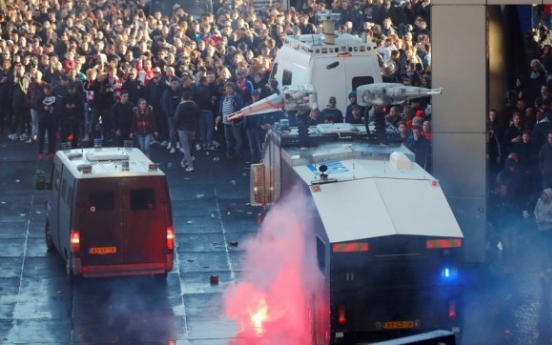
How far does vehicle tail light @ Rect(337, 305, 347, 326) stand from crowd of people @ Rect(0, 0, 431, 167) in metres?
7.37

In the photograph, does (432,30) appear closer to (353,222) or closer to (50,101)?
(353,222)

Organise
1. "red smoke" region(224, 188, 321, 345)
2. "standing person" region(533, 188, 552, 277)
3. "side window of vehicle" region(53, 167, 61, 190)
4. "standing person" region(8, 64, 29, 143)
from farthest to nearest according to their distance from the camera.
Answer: "standing person" region(8, 64, 29, 143)
"side window of vehicle" region(53, 167, 61, 190)
"standing person" region(533, 188, 552, 277)
"red smoke" region(224, 188, 321, 345)

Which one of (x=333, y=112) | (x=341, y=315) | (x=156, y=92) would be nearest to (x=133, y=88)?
(x=156, y=92)

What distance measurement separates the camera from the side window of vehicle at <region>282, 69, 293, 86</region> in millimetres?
28344

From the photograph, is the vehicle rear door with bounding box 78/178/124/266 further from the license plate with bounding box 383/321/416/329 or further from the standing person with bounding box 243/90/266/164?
the standing person with bounding box 243/90/266/164

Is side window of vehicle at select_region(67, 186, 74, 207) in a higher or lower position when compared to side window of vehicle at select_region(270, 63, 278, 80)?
lower

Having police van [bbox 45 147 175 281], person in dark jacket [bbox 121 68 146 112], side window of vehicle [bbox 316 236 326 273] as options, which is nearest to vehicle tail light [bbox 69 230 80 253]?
police van [bbox 45 147 175 281]

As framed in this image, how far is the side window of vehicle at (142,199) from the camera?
19.8 metres

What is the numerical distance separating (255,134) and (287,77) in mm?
1357

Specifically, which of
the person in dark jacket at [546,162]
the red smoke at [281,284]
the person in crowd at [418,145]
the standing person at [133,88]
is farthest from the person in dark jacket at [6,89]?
the person in dark jacket at [546,162]

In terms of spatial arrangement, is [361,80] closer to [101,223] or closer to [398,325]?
[101,223]

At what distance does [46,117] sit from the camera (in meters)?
30.0

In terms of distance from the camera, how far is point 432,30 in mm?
20547

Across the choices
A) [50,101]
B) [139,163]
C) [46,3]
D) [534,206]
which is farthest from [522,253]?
[46,3]
